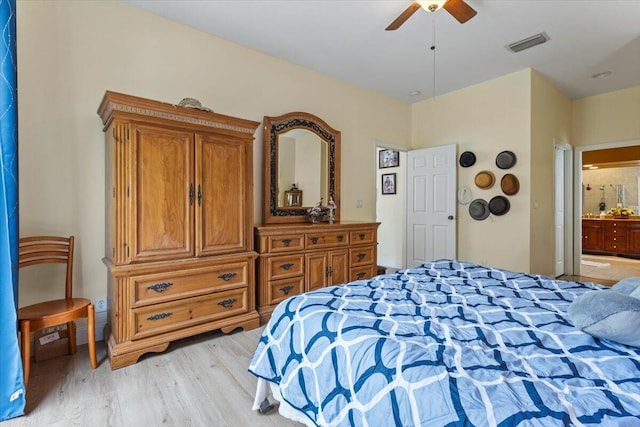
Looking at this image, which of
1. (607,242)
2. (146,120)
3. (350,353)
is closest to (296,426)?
(350,353)

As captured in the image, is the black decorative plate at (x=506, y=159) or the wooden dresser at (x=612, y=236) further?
the wooden dresser at (x=612, y=236)

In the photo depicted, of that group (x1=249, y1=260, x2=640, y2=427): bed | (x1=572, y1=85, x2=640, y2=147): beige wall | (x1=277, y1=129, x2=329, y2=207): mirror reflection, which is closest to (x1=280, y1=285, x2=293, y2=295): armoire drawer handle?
(x1=277, y1=129, x2=329, y2=207): mirror reflection

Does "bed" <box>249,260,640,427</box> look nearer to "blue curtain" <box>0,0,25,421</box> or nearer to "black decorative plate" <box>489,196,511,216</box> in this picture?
"blue curtain" <box>0,0,25,421</box>

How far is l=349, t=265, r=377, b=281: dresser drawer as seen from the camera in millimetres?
3756

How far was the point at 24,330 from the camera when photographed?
A: 6.18 feet

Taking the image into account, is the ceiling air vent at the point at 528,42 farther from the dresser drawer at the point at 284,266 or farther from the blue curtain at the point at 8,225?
the blue curtain at the point at 8,225

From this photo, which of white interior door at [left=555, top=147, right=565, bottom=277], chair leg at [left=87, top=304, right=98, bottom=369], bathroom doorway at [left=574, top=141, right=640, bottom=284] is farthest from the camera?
bathroom doorway at [left=574, top=141, right=640, bottom=284]

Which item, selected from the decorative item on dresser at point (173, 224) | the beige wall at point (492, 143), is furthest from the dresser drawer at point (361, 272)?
the beige wall at point (492, 143)

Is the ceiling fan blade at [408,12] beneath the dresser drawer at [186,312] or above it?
above

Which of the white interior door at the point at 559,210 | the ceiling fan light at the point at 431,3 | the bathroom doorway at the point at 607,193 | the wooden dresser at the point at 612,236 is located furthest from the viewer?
the wooden dresser at the point at 612,236

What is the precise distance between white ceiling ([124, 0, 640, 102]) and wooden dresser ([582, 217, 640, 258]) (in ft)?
13.3

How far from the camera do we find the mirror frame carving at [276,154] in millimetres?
3564

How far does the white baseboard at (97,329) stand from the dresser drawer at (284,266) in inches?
56.3

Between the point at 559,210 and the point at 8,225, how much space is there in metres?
6.67
